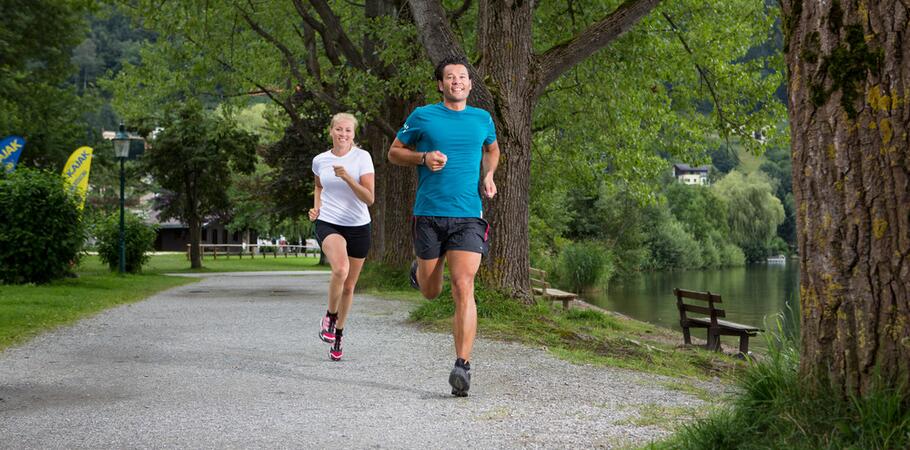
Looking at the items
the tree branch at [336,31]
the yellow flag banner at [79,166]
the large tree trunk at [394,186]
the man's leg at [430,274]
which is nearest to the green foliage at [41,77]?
the yellow flag banner at [79,166]

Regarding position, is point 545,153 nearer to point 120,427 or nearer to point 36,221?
point 36,221

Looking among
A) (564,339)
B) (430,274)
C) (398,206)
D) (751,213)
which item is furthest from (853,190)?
(751,213)

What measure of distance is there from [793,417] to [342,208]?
5.03 meters

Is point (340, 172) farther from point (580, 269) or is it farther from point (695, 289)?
point (695, 289)

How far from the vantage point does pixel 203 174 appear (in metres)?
40.2

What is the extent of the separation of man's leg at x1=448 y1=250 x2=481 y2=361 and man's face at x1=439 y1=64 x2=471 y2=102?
41.6 inches

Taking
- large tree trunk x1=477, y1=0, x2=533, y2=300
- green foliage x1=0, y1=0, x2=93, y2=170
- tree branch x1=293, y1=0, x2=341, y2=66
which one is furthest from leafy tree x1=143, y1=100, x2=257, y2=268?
large tree trunk x1=477, y1=0, x2=533, y2=300

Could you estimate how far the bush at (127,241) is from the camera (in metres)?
29.9

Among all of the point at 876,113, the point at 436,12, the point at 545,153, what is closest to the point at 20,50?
the point at 545,153

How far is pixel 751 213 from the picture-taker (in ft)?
218

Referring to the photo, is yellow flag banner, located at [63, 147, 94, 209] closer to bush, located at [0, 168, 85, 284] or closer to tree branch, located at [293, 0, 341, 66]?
bush, located at [0, 168, 85, 284]

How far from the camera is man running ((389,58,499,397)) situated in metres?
6.62

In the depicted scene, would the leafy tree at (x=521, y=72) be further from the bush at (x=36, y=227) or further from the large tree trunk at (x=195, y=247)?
the large tree trunk at (x=195, y=247)

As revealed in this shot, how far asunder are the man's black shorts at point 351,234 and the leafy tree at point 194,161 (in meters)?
30.5
